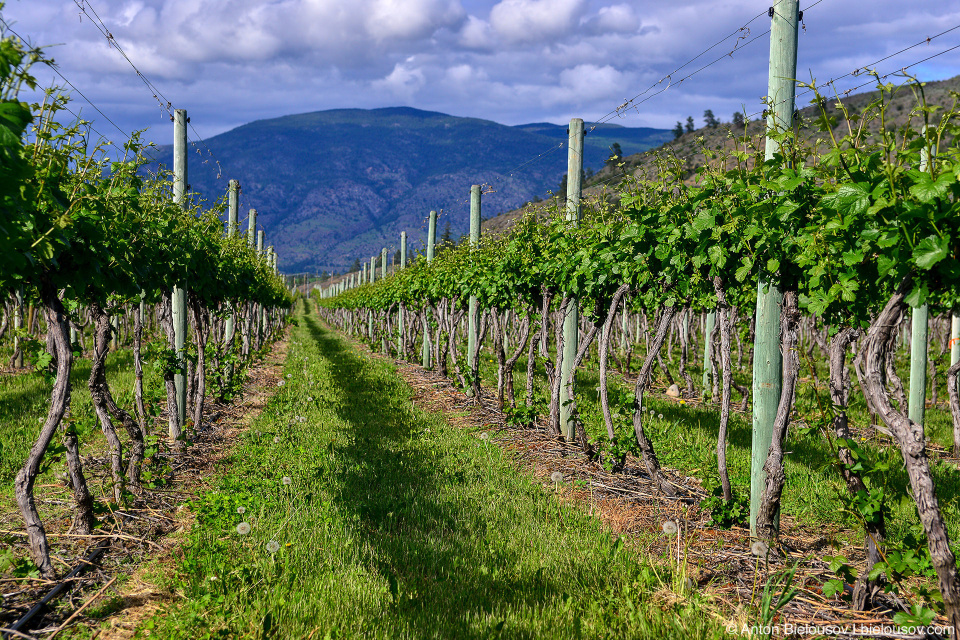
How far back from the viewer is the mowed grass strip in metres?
3.15

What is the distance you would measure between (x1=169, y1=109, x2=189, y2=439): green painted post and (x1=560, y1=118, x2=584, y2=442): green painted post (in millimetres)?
4451

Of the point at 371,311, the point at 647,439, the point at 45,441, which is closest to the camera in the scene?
the point at 45,441

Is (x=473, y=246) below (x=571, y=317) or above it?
above

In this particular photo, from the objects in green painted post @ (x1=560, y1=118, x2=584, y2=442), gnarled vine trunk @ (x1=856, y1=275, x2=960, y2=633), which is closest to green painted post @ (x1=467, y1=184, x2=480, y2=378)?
green painted post @ (x1=560, y1=118, x2=584, y2=442)

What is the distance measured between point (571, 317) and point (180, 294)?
473 cm

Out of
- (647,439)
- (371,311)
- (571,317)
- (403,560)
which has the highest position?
(571,317)

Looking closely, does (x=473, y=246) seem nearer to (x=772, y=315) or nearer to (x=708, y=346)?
(x=708, y=346)

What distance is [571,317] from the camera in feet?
Answer: 24.4

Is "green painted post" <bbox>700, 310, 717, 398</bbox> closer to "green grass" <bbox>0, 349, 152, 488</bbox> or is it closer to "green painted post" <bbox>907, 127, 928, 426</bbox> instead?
"green painted post" <bbox>907, 127, 928, 426</bbox>

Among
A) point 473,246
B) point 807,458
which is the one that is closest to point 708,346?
point 807,458

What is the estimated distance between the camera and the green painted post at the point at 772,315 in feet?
13.1

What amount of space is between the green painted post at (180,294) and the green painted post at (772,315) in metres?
5.79

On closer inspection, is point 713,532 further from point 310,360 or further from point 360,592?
point 310,360

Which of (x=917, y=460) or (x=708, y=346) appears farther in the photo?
(x=708, y=346)
